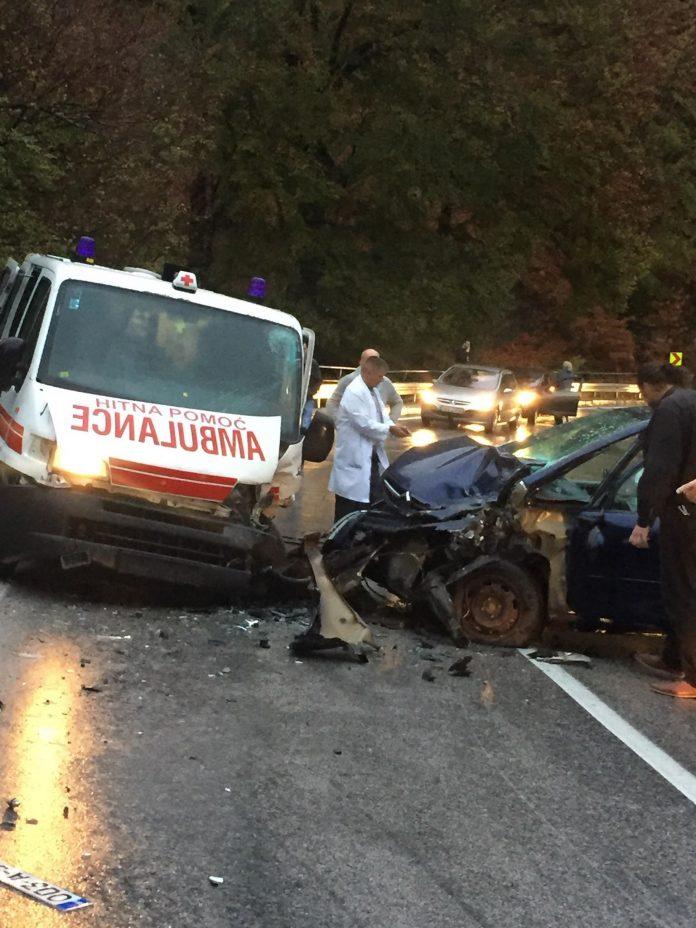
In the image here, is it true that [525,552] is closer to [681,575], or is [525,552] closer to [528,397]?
[681,575]

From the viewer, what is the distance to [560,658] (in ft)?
30.1

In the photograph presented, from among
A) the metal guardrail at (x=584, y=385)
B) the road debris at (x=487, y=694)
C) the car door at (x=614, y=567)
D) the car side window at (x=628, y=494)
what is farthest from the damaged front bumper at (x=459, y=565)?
the metal guardrail at (x=584, y=385)

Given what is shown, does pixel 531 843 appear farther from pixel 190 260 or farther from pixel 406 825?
pixel 190 260

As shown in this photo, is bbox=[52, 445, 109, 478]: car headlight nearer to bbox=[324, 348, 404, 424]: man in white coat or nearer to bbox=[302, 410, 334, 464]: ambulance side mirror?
bbox=[302, 410, 334, 464]: ambulance side mirror

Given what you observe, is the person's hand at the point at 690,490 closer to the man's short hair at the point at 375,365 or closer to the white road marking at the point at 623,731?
the white road marking at the point at 623,731

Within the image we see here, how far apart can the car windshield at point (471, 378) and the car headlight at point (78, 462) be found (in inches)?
1030

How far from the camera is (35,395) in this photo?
9.73 m

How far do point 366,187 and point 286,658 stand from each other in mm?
35364

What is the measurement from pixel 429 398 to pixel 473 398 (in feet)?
3.84

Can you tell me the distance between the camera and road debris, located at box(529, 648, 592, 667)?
9102 millimetres

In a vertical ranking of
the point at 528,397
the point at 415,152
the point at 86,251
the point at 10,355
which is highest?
the point at 415,152

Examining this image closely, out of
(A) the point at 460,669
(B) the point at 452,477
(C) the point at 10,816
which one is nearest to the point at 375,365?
(B) the point at 452,477

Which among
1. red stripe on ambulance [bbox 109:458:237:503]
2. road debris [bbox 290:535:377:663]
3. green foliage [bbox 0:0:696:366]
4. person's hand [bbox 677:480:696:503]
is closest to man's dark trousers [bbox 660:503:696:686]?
person's hand [bbox 677:480:696:503]

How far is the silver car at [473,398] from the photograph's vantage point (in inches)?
1363
